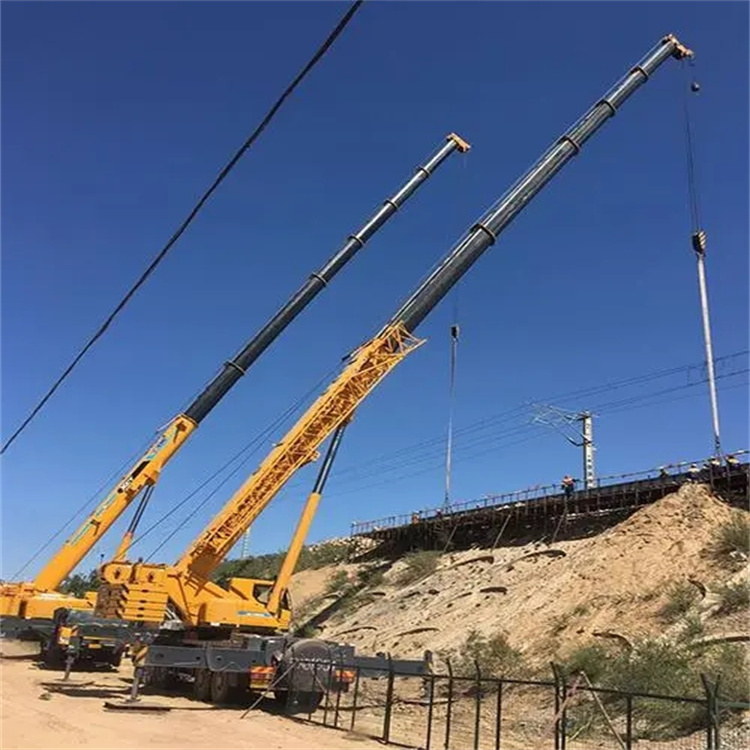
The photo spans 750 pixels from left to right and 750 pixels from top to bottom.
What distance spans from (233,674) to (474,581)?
1880 cm

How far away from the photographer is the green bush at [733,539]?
88.8 ft

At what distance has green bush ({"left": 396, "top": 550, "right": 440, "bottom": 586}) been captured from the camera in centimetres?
4356

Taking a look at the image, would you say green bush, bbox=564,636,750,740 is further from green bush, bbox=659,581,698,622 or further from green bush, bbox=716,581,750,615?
green bush, bbox=659,581,698,622

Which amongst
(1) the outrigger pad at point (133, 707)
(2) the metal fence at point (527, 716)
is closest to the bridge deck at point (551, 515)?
(2) the metal fence at point (527, 716)

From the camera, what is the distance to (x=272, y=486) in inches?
985

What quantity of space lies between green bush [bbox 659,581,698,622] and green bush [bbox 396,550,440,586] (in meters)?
18.8

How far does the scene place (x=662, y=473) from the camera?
35.0 metres

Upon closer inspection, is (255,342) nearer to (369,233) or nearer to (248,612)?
(369,233)

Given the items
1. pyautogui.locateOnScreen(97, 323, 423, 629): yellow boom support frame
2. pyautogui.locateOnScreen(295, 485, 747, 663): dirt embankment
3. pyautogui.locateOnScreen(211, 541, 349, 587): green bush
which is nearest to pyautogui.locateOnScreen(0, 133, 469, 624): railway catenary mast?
pyautogui.locateOnScreen(97, 323, 423, 629): yellow boom support frame

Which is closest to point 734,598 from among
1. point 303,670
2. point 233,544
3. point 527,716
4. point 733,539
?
point 733,539

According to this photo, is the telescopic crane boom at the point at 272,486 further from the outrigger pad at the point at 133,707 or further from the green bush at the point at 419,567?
the green bush at the point at 419,567

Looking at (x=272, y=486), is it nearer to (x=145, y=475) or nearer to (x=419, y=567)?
(x=145, y=475)

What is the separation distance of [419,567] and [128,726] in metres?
28.8

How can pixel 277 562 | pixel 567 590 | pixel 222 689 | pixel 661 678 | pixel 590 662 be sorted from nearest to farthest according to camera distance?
pixel 661 678 → pixel 222 689 → pixel 590 662 → pixel 567 590 → pixel 277 562
